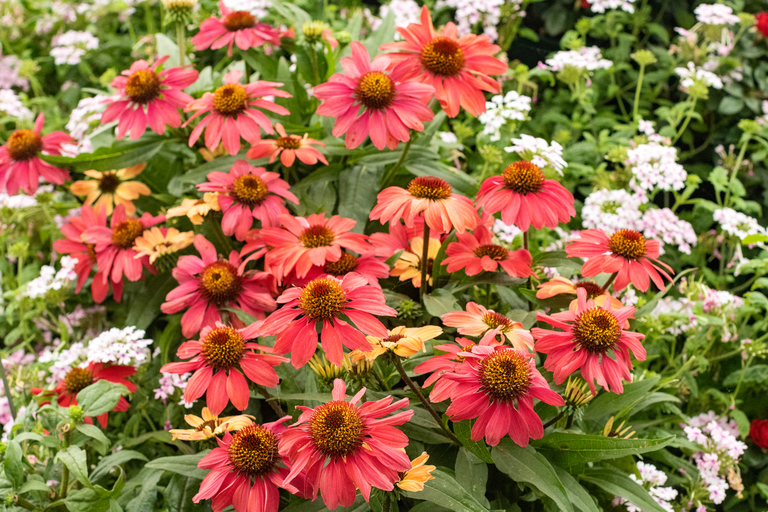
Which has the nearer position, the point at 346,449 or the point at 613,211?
the point at 346,449

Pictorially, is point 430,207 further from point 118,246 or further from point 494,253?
point 118,246

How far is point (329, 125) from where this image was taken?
1.42 metres

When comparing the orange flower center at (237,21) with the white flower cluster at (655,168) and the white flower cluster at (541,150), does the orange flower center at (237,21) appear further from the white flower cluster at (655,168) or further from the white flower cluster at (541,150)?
the white flower cluster at (655,168)

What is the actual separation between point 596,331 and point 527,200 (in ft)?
0.86

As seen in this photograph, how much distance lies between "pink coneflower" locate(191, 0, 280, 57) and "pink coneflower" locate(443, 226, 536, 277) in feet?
2.19

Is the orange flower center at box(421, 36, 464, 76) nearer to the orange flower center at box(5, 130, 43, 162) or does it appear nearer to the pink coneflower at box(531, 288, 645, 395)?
the pink coneflower at box(531, 288, 645, 395)

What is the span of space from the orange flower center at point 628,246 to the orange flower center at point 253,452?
0.61 metres

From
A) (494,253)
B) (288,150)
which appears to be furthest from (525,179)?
(288,150)

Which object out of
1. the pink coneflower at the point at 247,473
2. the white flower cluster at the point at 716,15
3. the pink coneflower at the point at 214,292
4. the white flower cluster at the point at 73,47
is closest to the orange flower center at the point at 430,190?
the pink coneflower at the point at 214,292

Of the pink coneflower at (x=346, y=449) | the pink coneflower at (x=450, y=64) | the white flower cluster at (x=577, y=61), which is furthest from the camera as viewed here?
the white flower cluster at (x=577, y=61)

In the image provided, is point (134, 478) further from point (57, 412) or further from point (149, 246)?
point (149, 246)

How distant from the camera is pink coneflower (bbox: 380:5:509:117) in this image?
119cm

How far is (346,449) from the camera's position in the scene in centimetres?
76

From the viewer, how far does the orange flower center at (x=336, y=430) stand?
750 millimetres
